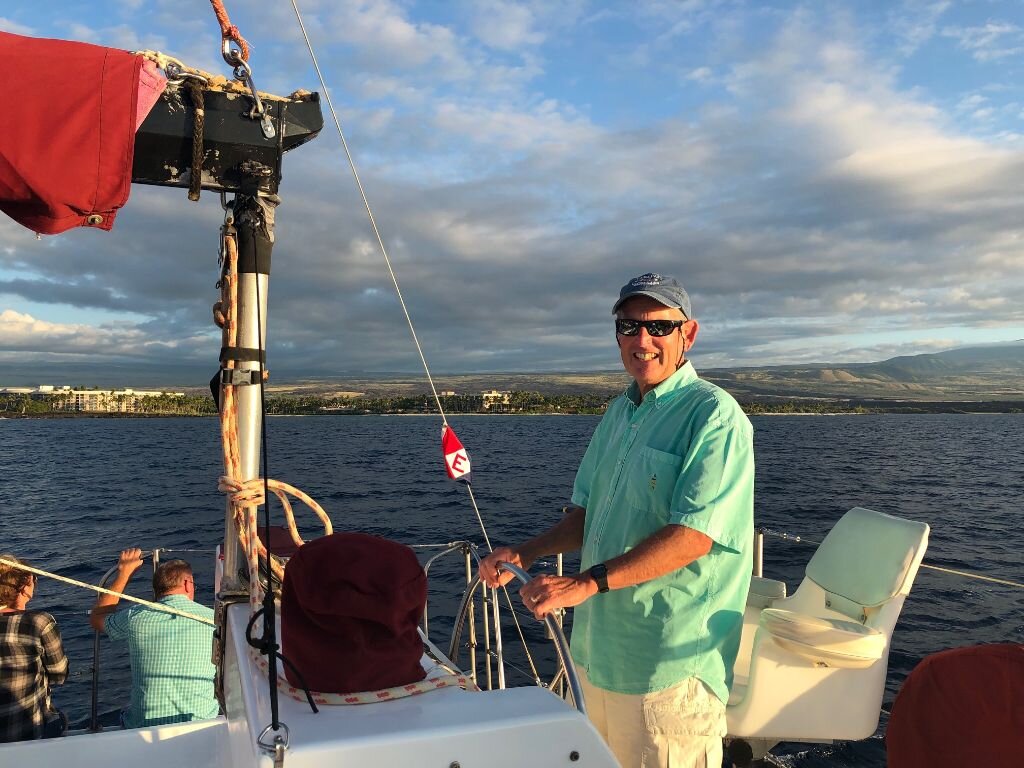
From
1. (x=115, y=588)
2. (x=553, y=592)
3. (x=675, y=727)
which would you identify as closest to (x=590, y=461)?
(x=553, y=592)

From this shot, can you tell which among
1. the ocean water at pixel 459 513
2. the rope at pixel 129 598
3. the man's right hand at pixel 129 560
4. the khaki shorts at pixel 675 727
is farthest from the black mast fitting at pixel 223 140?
the ocean water at pixel 459 513

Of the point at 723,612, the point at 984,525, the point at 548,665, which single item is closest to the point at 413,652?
the point at 723,612

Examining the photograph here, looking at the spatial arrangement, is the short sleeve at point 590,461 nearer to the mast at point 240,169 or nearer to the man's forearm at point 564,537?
the man's forearm at point 564,537

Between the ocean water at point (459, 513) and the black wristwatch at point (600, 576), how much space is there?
3879mm

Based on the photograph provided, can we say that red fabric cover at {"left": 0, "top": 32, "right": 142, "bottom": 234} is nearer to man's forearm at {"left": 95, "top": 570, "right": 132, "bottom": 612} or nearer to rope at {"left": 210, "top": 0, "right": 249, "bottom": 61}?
rope at {"left": 210, "top": 0, "right": 249, "bottom": 61}

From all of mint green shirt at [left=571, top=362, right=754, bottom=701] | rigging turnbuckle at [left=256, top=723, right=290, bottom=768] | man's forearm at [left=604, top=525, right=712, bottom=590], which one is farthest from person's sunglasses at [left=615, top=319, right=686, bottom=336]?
rigging turnbuckle at [left=256, top=723, right=290, bottom=768]

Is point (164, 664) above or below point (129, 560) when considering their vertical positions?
below

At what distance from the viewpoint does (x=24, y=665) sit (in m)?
3.46

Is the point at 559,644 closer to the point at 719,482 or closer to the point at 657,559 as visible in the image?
the point at 657,559

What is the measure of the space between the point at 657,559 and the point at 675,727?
61 cm

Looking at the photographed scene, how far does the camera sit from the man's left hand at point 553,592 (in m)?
2.17

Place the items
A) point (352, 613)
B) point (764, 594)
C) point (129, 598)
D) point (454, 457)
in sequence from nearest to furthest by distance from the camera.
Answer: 1. point (352, 613)
2. point (129, 598)
3. point (764, 594)
4. point (454, 457)

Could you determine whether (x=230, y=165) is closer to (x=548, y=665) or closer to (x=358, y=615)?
(x=358, y=615)

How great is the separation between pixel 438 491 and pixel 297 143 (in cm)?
3389
